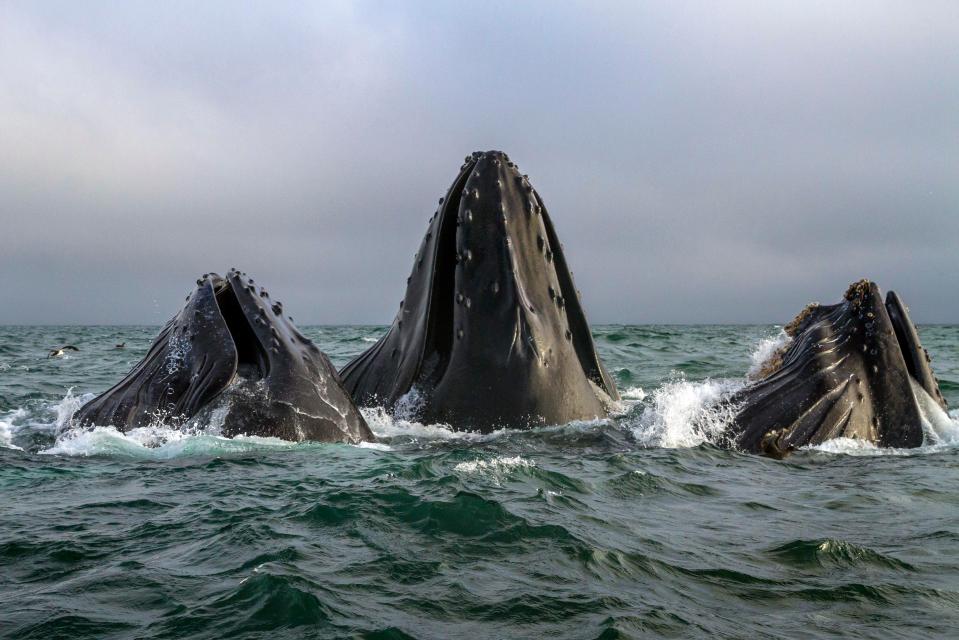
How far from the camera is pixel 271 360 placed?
604 centimetres

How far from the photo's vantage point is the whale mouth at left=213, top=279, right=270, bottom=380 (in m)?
6.07

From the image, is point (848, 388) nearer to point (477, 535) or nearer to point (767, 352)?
point (767, 352)

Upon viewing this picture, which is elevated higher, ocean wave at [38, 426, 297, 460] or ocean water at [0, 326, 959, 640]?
ocean wave at [38, 426, 297, 460]

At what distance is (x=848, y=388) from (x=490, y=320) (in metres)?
2.53

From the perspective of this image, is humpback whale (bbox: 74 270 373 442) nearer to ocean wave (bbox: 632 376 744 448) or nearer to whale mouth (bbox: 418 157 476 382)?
whale mouth (bbox: 418 157 476 382)

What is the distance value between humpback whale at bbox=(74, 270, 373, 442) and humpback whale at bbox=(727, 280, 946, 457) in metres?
2.81

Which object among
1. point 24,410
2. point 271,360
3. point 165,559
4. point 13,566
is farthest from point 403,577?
point 24,410

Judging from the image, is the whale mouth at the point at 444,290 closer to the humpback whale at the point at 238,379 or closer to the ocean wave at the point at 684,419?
the humpback whale at the point at 238,379

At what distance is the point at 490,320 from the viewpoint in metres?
6.61

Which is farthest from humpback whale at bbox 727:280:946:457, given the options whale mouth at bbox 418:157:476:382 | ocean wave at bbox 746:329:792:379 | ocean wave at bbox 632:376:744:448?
whale mouth at bbox 418:157:476:382

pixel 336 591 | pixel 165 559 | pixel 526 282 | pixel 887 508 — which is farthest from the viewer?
pixel 526 282

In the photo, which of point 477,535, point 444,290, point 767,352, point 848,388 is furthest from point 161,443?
point 767,352

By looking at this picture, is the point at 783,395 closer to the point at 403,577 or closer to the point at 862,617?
the point at 862,617

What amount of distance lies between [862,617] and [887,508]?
78.9 inches
